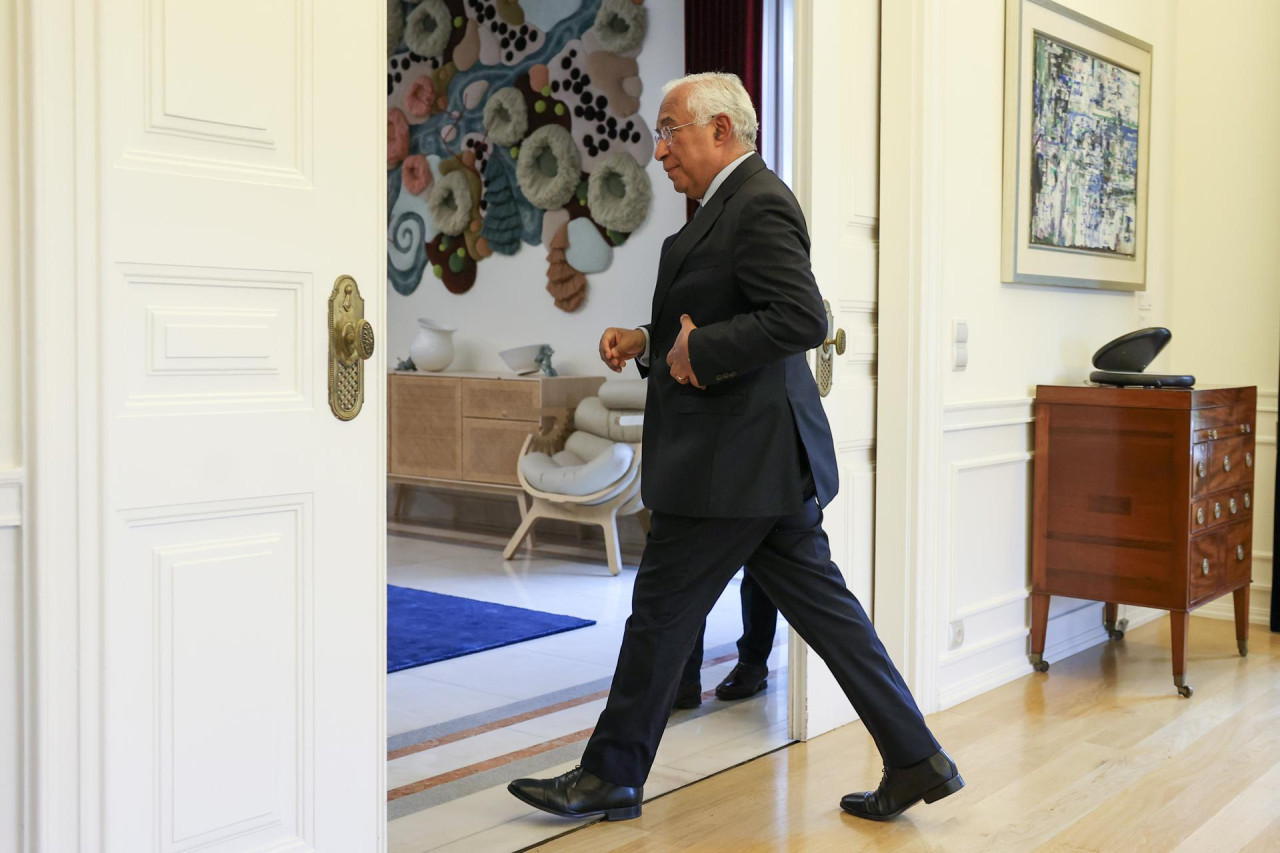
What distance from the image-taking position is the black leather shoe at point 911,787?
105 inches

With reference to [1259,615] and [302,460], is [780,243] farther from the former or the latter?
[1259,615]

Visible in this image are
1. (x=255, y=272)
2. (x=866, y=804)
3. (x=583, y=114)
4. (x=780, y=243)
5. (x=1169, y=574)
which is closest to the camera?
(x=255, y=272)

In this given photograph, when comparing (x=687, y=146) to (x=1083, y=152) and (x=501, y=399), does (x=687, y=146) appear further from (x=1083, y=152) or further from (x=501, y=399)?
→ (x=501, y=399)

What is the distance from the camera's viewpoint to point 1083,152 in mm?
4277

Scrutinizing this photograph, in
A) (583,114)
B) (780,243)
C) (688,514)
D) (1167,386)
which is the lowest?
(688,514)

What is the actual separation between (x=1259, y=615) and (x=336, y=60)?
13.5 feet

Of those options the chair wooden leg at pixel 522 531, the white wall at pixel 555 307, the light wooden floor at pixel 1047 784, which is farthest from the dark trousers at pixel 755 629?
the white wall at pixel 555 307

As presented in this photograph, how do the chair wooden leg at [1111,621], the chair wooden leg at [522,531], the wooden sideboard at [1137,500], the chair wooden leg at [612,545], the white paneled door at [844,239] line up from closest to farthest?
the white paneled door at [844,239], the wooden sideboard at [1137,500], the chair wooden leg at [1111,621], the chair wooden leg at [612,545], the chair wooden leg at [522,531]

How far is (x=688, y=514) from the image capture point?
101 inches

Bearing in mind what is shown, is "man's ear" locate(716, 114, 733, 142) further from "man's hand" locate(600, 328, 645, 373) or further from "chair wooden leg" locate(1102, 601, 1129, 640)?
"chair wooden leg" locate(1102, 601, 1129, 640)

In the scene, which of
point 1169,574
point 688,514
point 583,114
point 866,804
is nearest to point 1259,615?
point 1169,574

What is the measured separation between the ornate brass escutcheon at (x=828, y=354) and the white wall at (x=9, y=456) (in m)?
1.99

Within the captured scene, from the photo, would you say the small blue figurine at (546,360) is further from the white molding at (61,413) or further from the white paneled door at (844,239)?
the white molding at (61,413)

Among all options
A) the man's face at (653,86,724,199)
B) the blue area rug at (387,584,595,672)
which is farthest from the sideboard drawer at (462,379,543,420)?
the man's face at (653,86,724,199)
